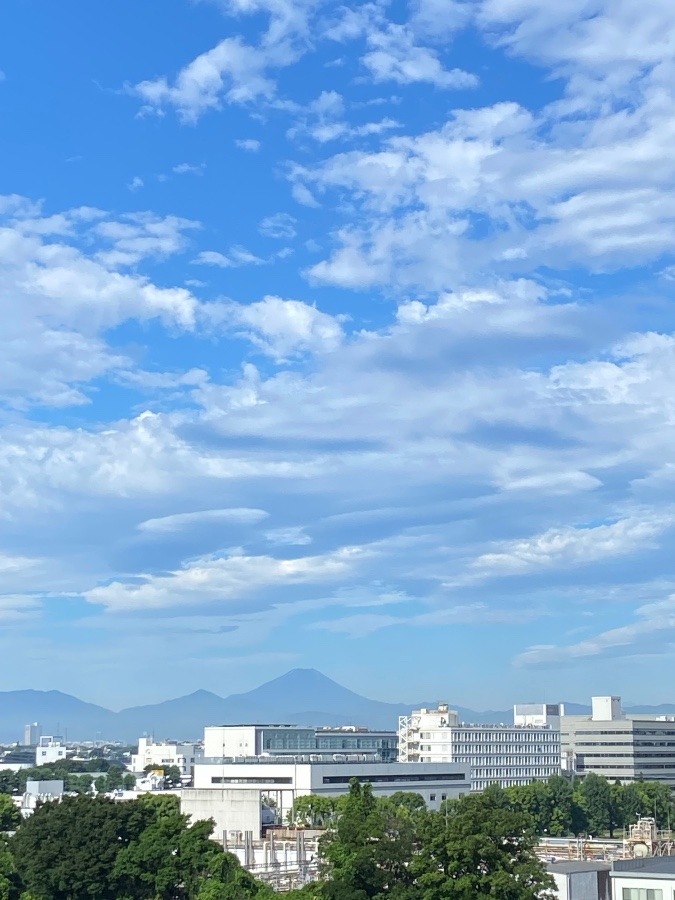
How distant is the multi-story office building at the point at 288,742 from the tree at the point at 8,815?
48676mm

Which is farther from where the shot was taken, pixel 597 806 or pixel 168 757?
pixel 168 757

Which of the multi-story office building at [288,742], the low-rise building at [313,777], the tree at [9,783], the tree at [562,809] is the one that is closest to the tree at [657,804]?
the tree at [562,809]

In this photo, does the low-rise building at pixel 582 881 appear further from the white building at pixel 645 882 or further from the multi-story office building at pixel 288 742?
the multi-story office building at pixel 288 742

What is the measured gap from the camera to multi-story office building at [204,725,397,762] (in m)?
116

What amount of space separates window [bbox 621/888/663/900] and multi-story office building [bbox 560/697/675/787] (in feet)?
360

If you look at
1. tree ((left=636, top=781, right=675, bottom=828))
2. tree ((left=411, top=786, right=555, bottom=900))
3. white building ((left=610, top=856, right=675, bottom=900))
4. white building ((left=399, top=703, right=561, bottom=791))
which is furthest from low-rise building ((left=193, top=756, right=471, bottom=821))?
tree ((left=411, top=786, right=555, bottom=900))

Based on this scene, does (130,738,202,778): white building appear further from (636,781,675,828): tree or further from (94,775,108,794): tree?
(636,781,675,828): tree

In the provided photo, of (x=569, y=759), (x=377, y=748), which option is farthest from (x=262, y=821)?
(x=569, y=759)

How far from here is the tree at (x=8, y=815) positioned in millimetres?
65500

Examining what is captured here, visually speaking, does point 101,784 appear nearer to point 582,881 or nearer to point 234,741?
point 234,741

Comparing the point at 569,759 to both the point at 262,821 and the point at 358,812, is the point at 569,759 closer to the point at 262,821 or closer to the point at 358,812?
the point at 262,821

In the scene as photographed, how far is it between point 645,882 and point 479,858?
6.16 meters

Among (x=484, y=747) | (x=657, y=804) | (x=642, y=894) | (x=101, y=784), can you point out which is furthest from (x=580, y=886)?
(x=101, y=784)

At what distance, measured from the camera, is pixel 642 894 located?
120 feet
